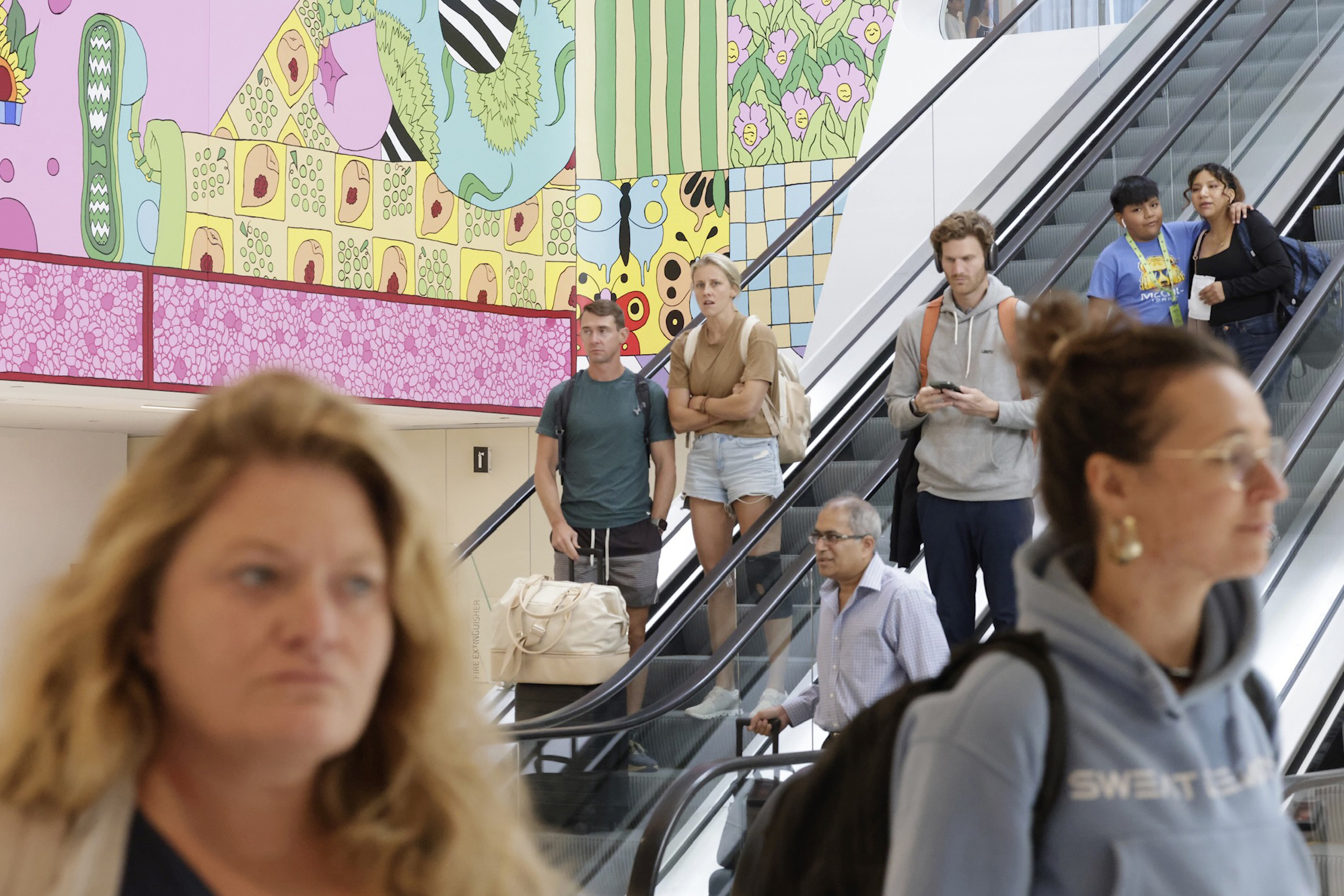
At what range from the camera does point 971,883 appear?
143 centimetres

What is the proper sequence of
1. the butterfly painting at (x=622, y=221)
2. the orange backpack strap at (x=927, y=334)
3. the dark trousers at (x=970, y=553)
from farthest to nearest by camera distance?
the butterfly painting at (x=622, y=221)
the orange backpack strap at (x=927, y=334)
the dark trousers at (x=970, y=553)

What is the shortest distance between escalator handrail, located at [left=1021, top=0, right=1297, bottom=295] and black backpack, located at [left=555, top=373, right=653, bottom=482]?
1906 millimetres

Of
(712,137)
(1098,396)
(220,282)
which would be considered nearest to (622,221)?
(712,137)

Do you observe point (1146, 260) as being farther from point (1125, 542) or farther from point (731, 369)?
point (1125, 542)

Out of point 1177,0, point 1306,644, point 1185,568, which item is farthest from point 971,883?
point 1177,0

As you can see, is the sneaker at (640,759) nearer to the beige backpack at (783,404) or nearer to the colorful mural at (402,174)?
the beige backpack at (783,404)

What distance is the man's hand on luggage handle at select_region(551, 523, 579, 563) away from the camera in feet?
19.5

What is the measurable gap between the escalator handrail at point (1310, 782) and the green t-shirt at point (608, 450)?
9.17 ft

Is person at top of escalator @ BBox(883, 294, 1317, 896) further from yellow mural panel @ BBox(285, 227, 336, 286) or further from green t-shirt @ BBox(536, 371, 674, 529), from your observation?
yellow mural panel @ BBox(285, 227, 336, 286)

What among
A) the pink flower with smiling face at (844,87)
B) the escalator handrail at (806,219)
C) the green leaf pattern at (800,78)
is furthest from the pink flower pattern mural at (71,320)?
the pink flower with smiling face at (844,87)

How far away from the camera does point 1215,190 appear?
6035 millimetres

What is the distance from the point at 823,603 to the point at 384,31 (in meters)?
8.44

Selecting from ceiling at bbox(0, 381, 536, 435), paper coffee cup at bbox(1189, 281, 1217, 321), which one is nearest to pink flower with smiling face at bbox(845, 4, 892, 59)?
ceiling at bbox(0, 381, 536, 435)

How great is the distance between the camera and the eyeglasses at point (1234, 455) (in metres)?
1.52
